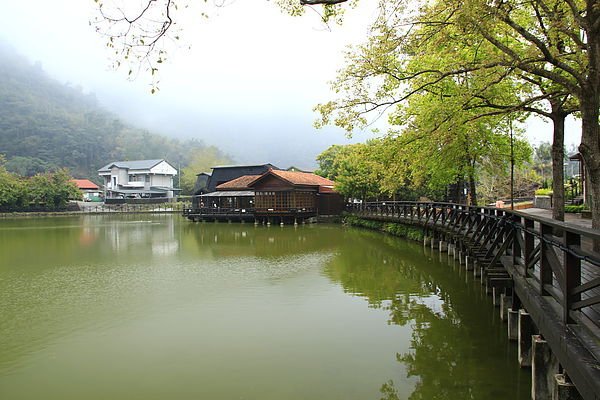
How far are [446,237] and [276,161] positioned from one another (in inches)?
5823

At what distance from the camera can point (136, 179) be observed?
75875mm

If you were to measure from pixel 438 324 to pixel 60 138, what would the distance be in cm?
10257

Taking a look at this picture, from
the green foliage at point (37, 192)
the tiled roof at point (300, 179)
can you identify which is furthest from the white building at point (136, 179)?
the tiled roof at point (300, 179)

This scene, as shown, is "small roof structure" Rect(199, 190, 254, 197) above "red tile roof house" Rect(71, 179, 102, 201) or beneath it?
beneath

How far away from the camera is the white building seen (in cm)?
7419

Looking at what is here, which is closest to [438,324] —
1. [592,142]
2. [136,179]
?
[592,142]

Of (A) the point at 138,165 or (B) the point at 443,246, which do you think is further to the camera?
(A) the point at 138,165

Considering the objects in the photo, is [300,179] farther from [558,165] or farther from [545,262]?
[545,262]

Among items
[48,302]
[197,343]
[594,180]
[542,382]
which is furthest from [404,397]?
[48,302]

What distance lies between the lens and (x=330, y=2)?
768 cm

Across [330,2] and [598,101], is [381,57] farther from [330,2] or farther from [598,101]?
[598,101]

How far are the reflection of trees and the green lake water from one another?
3 cm

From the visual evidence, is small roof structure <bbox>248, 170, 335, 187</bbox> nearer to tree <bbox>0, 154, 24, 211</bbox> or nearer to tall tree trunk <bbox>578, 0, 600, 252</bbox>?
tall tree trunk <bbox>578, 0, 600, 252</bbox>

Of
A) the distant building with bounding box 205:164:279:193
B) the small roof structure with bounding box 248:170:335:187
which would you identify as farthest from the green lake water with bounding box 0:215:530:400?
the distant building with bounding box 205:164:279:193
